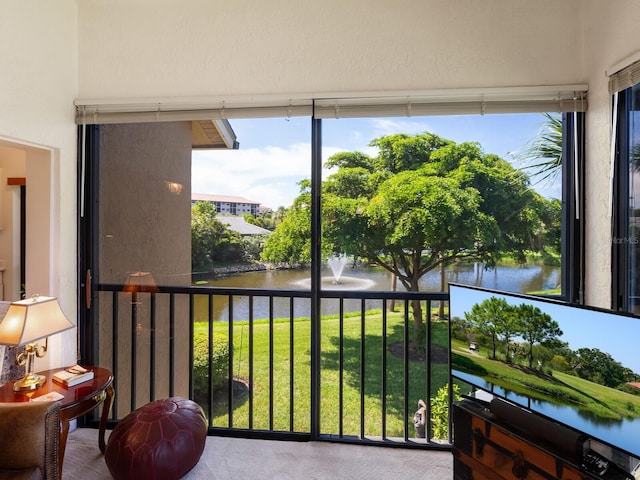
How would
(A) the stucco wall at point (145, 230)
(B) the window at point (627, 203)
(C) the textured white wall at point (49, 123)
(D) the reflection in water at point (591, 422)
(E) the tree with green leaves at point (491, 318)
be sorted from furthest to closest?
1. (A) the stucco wall at point (145, 230)
2. (C) the textured white wall at point (49, 123)
3. (B) the window at point (627, 203)
4. (E) the tree with green leaves at point (491, 318)
5. (D) the reflection in water at point (591, 422)

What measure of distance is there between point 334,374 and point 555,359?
1.27m

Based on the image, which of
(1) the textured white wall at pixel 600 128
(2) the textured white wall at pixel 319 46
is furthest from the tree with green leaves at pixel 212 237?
(1) the textured white wall at pixel 600 128

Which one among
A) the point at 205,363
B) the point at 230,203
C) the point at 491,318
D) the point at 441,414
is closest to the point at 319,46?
the point at 230,203

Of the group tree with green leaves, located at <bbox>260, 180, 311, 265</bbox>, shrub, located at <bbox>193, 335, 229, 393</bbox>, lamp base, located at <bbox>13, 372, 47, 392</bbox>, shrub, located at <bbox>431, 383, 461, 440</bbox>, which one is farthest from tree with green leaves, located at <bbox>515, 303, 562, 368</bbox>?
lamp base, located at <bbox>13, 372, 47, 392</bbox>

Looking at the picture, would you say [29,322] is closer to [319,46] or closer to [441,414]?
[319,46]

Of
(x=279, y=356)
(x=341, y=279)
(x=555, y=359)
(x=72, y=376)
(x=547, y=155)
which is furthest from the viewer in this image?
(x=279, y=356)

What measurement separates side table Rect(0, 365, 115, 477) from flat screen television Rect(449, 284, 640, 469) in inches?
73.5

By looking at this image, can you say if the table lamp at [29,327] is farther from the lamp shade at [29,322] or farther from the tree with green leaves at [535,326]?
the tree with green leaves at [535,326]

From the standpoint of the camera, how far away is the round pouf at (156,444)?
157 cm

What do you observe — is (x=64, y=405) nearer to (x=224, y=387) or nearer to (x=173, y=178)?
(x=224, y=387)

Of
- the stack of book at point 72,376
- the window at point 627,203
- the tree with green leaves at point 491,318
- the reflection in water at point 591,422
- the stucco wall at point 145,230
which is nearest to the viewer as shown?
the reflection in water at point 591,422

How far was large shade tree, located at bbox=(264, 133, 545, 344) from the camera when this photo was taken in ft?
6.71

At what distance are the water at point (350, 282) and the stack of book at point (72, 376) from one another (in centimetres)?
69

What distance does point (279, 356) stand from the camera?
2.30m
